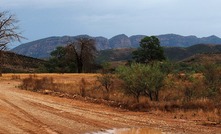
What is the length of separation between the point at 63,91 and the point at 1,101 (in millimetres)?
5814

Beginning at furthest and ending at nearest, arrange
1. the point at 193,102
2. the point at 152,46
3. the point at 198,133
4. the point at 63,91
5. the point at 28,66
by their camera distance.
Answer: the point at 28,66
the point at 152,46
the point at 63,91
the point at 193,102
the point at 198,133

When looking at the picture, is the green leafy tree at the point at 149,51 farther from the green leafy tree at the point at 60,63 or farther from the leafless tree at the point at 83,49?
the green leafy tree at the point at 60,63

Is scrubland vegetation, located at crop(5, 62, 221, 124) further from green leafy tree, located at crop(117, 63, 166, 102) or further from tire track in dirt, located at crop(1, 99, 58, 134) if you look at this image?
tire track in dirt, located at crop(1, 99, 58, 134)

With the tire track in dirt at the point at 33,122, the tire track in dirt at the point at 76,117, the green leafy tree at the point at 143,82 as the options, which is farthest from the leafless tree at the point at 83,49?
the tire track in dirt at the point at 33,122

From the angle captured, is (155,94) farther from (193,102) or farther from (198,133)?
(198,133)

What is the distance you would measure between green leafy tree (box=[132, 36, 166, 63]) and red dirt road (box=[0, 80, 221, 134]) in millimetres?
45314

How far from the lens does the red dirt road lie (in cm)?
1227

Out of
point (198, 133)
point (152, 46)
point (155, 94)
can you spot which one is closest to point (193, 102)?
point (155, 94)

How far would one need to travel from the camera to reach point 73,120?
13867 mm

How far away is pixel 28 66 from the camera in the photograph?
99875 millimetres

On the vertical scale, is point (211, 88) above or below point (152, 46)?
below

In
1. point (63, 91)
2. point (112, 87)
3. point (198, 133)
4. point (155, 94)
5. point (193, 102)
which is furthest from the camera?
point (112, 87)

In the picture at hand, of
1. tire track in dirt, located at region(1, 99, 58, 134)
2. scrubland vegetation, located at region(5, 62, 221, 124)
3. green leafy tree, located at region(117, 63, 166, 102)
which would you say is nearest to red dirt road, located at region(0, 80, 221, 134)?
tire track in dirt, located at region(1, 99, 58, 134)

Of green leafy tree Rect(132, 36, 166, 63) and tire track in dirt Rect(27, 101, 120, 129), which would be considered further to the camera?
green leafy tree Rect(132, 36, 166, 63)
